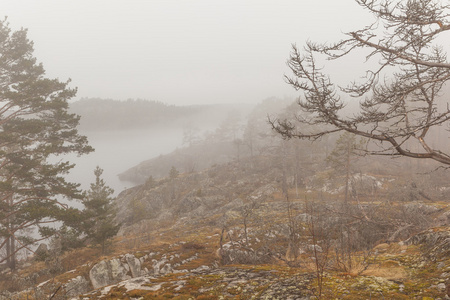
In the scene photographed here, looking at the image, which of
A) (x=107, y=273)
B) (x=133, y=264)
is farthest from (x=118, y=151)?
(x=133, y=264)

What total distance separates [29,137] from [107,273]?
12351 mm

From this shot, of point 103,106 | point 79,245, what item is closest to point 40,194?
point 79,245

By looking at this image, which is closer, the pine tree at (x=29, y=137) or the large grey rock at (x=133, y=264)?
the large grey rock at (x=133, y=264)

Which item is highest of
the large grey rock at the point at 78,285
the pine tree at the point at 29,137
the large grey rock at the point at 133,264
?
the pine tree at the point at 29,137

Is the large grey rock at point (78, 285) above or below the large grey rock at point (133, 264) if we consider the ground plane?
below

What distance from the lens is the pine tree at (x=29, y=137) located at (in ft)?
51.3

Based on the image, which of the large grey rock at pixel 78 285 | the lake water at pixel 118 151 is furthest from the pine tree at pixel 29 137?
the lake water at pixel 118 151

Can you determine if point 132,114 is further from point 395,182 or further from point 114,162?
point 395,182

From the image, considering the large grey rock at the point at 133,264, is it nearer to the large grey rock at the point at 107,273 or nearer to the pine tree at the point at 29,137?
the large grey rock at the point at 107,273

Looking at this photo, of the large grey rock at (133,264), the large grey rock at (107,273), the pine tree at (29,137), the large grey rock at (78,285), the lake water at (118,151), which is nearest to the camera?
the large grey rock at (78,285)

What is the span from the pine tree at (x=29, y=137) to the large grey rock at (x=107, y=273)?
6399mm

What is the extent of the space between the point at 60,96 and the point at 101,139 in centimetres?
15847

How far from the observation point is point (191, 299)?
170 inches

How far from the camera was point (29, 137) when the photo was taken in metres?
17.2
